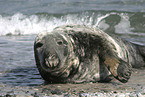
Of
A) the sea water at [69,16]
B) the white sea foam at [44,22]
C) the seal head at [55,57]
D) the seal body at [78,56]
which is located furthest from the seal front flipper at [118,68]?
the white sea foam at [44,22]

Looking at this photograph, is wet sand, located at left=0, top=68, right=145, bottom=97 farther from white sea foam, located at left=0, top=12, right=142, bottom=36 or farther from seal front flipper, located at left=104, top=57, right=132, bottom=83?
white sea foam, located at left=0, top=12, right=142, bottom=36

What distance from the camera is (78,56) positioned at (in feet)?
12.2

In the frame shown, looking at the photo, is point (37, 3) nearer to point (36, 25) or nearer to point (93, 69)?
point (36, 25)

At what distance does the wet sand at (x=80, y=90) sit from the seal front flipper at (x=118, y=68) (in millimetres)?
106

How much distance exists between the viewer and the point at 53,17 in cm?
1767

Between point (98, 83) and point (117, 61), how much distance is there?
427 mm

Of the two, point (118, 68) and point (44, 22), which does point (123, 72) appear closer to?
point (118, 68)

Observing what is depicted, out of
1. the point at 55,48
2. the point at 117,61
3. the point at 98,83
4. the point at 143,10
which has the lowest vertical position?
the point at 98,83

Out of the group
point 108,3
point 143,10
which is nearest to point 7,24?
point 108,3

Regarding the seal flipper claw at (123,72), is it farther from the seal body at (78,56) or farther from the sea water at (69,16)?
the sea water at (69,16)

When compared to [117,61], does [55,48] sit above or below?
above

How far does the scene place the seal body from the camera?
11.0 ft

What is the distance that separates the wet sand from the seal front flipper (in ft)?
0.35

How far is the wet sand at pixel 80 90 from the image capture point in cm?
305
